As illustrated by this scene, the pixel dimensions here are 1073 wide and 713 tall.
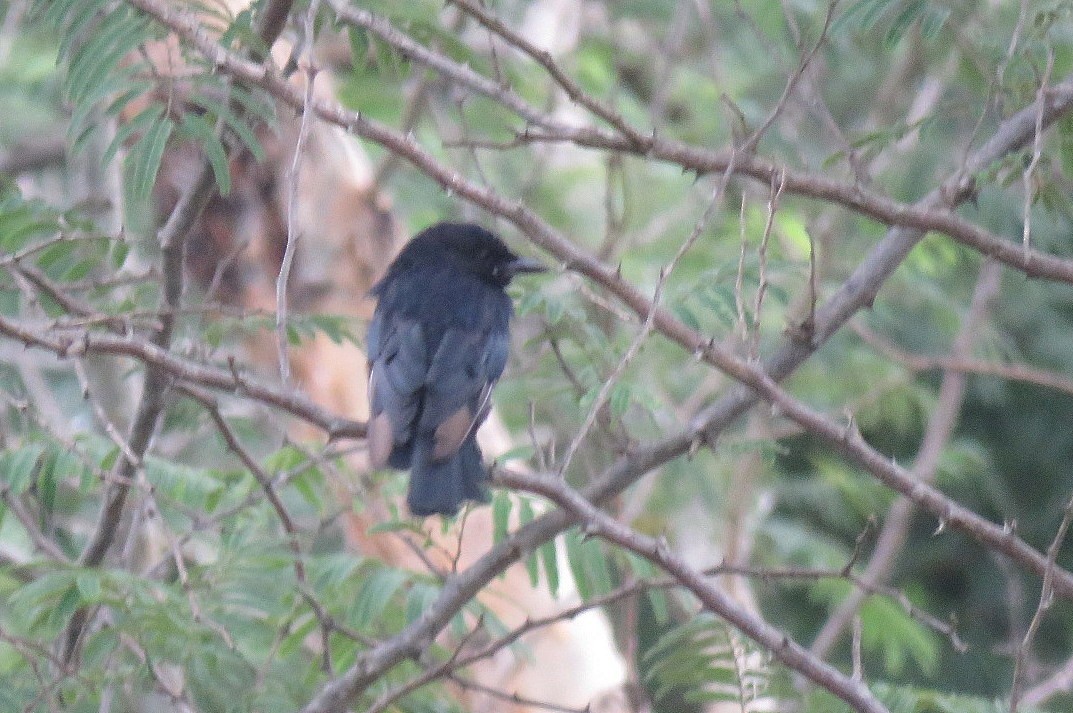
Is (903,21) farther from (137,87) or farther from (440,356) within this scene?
(137,87)

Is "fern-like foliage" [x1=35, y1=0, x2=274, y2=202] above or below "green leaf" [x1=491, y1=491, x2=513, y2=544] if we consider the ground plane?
above

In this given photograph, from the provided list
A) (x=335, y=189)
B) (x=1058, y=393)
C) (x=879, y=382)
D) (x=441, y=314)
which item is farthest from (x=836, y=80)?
(x=441, y=314)

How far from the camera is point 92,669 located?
11.4 feet

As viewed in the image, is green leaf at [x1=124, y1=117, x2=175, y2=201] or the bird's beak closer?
green leaf at [x1=124, y1=117, x2=175, y2=201]

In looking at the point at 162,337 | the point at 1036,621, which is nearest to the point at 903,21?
the point at 1036,621

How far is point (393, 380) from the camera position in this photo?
4.11 m

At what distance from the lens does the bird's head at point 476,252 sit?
480cm

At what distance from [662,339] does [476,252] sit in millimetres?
1053

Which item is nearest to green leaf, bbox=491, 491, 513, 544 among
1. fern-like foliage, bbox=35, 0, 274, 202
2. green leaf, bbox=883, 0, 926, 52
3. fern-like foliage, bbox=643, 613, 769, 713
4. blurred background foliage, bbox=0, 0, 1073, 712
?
blurred background foliage, bbox=0, 0, 1073, 712

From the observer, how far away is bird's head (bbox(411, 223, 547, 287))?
15.8 feet

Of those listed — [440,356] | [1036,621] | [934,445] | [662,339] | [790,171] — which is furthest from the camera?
[934,445]

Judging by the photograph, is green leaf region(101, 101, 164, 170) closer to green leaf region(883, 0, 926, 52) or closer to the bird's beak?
the bird's beak

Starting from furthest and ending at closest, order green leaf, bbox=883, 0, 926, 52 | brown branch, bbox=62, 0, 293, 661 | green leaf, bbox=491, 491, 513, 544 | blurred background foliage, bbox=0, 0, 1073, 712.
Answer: green leaf, bbox=491, 491, 513, 544
brown branch, bbox=62, 0, 293, 661
green leaf, bbox=883, 0, 926, 52
blurred background foliage, bbox=0, 0, 1073, 712

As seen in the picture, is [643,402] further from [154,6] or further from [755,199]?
[755,199]
